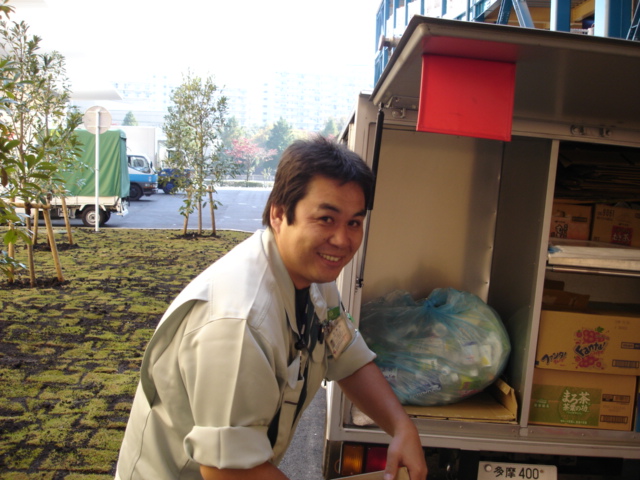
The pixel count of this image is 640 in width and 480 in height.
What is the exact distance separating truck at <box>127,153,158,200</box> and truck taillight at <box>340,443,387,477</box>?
23.1 m

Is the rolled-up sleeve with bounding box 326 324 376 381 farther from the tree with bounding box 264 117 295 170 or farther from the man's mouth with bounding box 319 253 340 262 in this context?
the tree with bounding box 264 117 295 170

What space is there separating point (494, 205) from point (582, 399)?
130cm

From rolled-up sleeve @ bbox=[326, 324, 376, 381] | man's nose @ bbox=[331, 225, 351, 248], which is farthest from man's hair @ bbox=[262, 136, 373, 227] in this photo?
rolled-up sleeve @ bbox=[326, 324, 376, 381]

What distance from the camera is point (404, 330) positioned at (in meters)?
3.13

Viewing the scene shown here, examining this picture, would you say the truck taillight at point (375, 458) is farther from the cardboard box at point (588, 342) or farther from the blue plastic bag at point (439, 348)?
the cardboard box at point (588, 342)

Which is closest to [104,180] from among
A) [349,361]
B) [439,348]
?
[439,348]

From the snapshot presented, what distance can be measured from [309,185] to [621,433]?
2301mm

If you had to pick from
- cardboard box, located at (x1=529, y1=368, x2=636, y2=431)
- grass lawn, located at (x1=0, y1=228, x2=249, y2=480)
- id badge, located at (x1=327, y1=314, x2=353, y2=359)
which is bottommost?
grass lawn, located at (x1=0, y1=228, x2=249, y2=480)

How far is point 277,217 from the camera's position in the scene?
5.26ft

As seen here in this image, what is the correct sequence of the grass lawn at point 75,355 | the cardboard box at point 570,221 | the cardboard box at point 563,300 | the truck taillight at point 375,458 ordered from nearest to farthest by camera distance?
the truck taillight at point 375,458, the cardboard box at point 563,300, the cardboard box at point 570,221, the grass lawn at point 75,355

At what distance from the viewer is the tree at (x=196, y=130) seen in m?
13.2

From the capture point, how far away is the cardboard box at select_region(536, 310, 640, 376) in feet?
9.43

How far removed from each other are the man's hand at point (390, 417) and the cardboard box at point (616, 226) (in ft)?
6.93

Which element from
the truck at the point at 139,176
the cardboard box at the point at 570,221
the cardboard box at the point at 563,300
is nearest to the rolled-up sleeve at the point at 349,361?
the cardboard box at the point at 563,300
